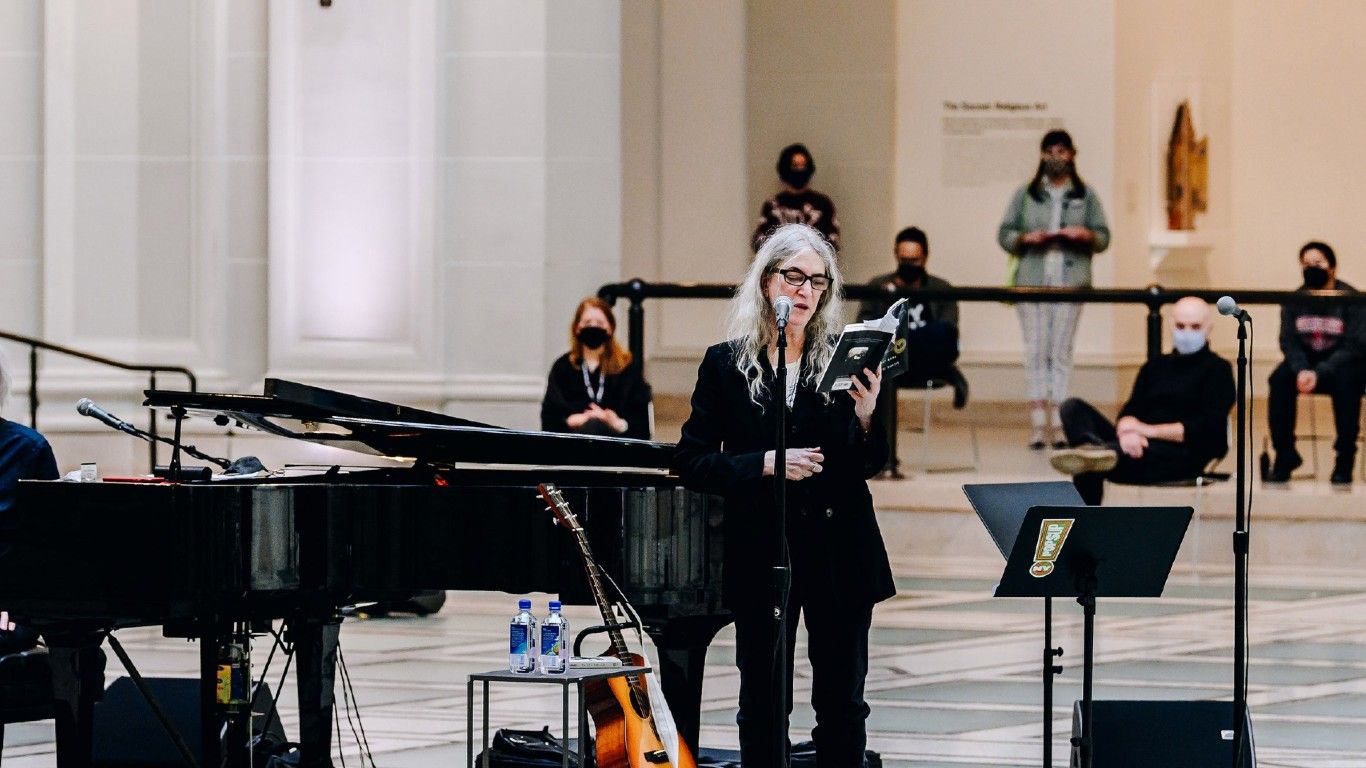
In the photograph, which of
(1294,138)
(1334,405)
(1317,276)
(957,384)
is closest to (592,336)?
(957,384)

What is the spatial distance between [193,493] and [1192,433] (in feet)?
21.7

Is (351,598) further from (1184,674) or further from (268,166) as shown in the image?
(268,166)

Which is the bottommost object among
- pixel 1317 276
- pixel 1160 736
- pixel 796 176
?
pixel 1160 736

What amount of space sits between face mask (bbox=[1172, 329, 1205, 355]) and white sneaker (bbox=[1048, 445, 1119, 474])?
0.68m

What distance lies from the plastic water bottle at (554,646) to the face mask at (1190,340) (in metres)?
6.54

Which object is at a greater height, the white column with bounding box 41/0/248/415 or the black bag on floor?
the white column with bounding box 41/0/248/415

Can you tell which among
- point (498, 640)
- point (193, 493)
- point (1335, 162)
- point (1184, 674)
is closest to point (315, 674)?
point (193, 493)

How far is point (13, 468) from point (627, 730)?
203 centimetres

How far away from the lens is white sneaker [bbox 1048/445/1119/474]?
10852 mm

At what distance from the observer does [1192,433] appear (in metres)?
10.9

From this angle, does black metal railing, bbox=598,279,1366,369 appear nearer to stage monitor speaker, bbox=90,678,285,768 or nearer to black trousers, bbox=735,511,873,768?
stage monitor speaker, bbox=90,678,285,768

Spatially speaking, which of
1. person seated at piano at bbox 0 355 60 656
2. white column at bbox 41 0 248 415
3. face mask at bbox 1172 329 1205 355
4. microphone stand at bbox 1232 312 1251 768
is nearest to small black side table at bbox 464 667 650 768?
microphone stand at bbox 1232 312 1251 768

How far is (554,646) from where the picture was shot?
5.16 meters

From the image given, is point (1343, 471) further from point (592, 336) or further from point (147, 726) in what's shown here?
point (147, 726)
